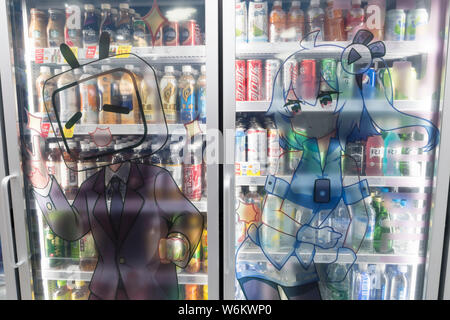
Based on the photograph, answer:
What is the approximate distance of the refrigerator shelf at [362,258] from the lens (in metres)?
1.30

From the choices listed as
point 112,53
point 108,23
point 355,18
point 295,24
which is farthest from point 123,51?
point 355,18

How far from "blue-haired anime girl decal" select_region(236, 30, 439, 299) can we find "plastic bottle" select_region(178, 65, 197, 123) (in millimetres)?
345

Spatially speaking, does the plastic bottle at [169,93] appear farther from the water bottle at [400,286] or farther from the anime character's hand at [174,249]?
the water bottle at [400,286]

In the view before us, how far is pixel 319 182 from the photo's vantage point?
1.32 meters

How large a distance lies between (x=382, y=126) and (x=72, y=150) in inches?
55.1

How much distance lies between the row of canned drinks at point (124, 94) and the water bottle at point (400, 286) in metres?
1.18

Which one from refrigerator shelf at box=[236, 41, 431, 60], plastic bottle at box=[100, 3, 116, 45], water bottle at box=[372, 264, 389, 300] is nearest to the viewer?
refrigerator shelf at box=[236, 41, 431, 60]

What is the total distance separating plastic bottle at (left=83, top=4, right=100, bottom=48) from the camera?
1297mm

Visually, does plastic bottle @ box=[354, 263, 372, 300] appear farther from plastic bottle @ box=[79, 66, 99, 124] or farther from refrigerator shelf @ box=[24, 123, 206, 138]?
plastic bottle @ box=[79, 66, 99, 124]

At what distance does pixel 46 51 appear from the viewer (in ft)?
4.18

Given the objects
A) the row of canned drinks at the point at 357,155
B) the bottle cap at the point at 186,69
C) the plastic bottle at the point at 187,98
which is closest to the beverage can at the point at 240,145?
the row of canned drinks at the point at 357,155

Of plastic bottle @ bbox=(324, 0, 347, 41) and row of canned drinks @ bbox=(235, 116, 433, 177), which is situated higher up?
plastic bottle @ bbox=(324, 0, 347, 41)

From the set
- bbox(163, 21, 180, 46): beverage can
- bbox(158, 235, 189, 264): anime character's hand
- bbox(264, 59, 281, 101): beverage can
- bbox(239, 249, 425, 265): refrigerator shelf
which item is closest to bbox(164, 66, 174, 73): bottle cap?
bbox(163, 21, 180, 46): beverage can
